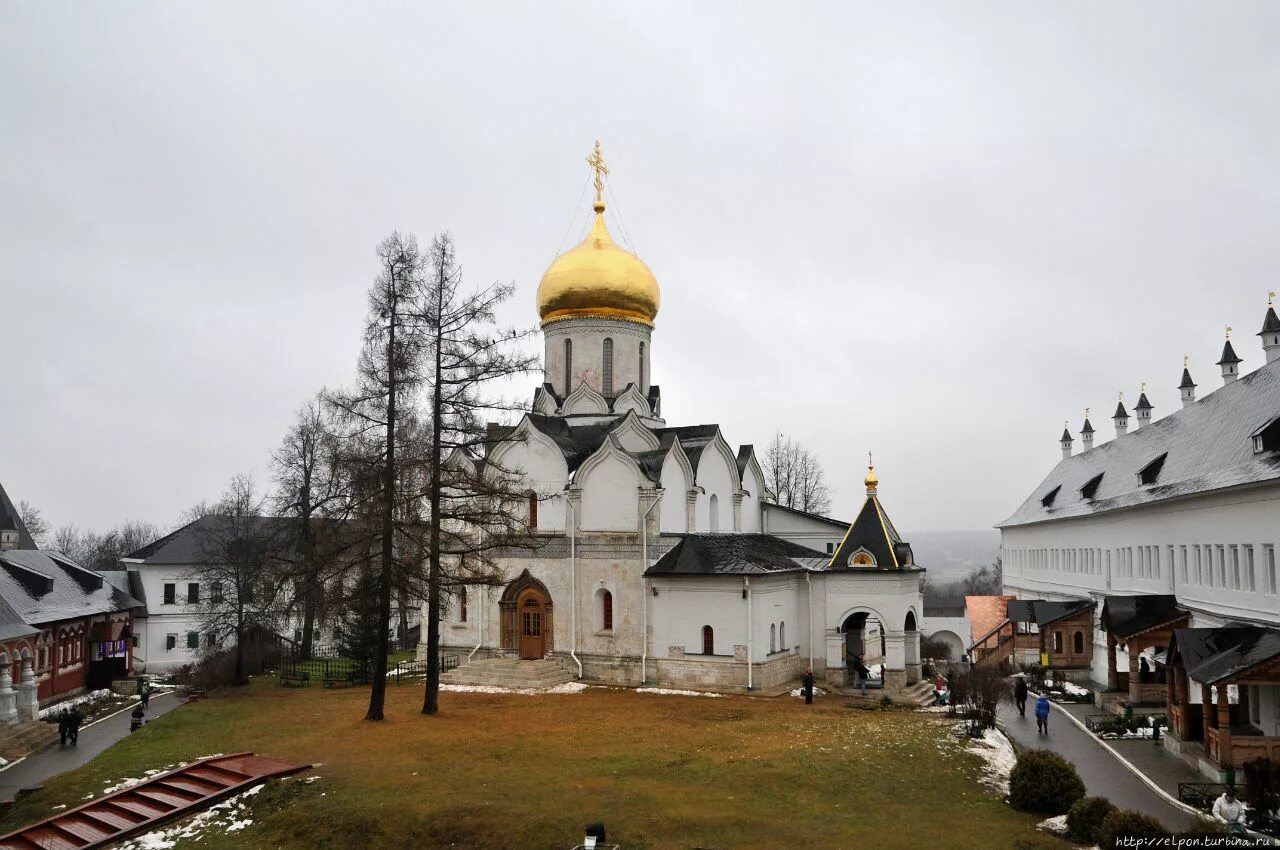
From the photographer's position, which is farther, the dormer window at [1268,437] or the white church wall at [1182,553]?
the dormer window at [1268,437]

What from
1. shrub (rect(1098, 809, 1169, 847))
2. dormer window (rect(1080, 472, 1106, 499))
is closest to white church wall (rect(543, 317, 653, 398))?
dormer window (rect(1080, 472, 1106, 499))

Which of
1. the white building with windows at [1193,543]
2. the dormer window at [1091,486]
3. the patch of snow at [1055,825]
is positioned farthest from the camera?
the dormer window at [1091,486]

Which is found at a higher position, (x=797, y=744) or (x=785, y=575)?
(x=785, y=575)

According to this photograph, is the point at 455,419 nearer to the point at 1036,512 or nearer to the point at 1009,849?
the point at 1009,849

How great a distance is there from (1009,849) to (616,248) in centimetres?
2492

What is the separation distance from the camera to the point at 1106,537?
1356 inches

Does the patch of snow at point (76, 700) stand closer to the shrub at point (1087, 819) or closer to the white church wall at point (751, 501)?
the white church wall at point (751, 501)

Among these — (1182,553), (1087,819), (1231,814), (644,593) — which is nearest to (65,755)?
(644,593)

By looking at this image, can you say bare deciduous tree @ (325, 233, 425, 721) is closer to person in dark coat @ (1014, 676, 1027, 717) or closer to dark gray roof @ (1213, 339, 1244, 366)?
person in dark coat @ (1014, 676, 1027, 717)

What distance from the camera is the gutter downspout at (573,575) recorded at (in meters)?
29.8

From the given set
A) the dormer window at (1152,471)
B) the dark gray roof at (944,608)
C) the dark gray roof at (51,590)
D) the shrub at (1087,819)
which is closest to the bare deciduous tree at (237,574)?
the dark gray roof at (51,590)

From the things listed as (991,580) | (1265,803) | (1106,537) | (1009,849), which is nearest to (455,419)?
(1009,849)

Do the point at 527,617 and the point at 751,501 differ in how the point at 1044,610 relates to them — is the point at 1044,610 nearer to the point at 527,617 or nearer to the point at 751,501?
the point at 751,501

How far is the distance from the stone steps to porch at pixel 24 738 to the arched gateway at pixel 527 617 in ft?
41.4
